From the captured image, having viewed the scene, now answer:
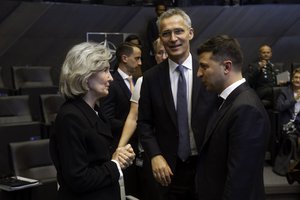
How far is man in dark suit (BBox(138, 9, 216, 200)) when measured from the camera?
6.80 ft

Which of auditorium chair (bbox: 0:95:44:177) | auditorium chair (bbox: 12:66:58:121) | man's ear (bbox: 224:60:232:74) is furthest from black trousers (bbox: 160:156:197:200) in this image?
auditorium chair (bbox: 12:66:58:121)

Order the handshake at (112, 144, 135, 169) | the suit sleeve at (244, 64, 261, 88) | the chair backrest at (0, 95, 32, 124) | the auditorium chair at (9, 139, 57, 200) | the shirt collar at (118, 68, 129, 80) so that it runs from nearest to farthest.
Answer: the handshake at (112, 144, 135, 169), the auditorium chair at (9, 139, 57, 200), the shirt collar at (118, 68, 129, 80), the chair backrest at (0, 95, 32, 124), the suit sleeve at (244, 64, 261, 88)

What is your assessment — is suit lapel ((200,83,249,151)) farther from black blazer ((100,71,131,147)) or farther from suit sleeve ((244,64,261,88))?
suit sleeve ((244,64,261,88))

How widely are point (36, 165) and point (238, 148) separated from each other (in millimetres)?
1866

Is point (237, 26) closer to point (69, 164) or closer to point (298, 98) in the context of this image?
point (298, 98)

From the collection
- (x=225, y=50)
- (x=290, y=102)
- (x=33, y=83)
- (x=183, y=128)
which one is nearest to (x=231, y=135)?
(x=225, y=50)

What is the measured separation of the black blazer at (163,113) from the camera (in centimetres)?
206

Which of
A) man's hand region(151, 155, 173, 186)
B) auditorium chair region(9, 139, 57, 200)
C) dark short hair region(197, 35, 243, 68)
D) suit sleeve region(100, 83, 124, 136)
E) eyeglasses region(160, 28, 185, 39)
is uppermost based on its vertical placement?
eyeglasses region(160, 28, 185, 39)

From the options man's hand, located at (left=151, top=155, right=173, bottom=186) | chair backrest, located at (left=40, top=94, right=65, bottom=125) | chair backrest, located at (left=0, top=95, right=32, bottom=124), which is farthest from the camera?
chair backrest, located at (left=40, top=94, right=65, bottom=125)

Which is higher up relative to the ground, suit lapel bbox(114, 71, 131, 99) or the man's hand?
suit lapel bbox(114, 71, 131, 99)

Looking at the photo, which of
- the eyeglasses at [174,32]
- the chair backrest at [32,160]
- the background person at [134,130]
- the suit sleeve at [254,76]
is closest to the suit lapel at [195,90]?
the eyeglasses at [174,32]

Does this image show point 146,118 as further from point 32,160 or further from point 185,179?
point 32,160

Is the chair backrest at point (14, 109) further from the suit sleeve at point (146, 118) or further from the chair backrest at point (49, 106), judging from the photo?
the suit sleeve at point (146, 118)

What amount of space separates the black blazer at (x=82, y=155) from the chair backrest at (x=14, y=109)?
2711 millimetres
